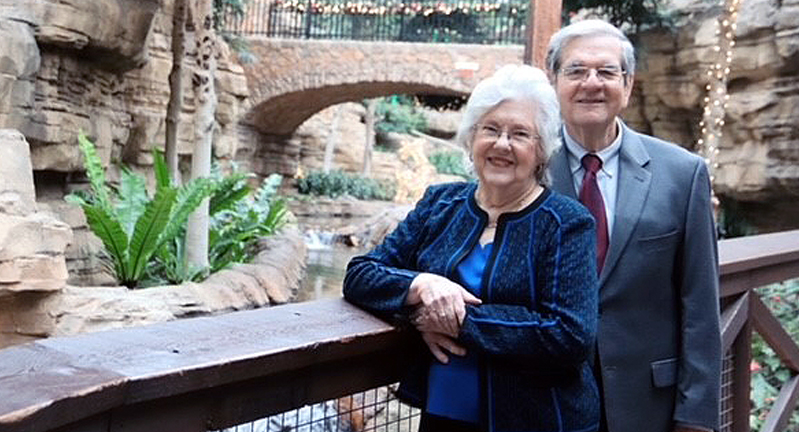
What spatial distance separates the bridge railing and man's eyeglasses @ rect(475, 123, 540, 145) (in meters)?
16.6

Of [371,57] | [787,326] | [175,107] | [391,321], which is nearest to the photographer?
[391,321]

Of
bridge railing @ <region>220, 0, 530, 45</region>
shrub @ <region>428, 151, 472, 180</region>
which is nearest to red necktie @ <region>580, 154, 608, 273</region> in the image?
bridge railing @ <region>220, 0, 530, 45</region>

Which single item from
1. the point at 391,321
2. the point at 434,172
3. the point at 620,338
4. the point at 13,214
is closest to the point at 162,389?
the point at 391,321

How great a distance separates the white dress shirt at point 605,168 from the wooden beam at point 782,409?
151 cm

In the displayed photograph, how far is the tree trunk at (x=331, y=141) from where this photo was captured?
809 inches

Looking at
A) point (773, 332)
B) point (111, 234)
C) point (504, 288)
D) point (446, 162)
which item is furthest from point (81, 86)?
point (446, 162)

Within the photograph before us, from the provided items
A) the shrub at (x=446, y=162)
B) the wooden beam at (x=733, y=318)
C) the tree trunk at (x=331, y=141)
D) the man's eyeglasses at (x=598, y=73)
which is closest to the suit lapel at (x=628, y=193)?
the man's eyeglasses at (x=598, y=73)

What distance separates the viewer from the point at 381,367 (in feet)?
4.35

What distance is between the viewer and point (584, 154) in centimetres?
154

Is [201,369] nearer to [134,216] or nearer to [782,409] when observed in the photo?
[782,409]

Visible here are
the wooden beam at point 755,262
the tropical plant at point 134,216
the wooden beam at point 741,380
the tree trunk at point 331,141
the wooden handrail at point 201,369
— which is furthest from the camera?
the tree trunk at point 331,141

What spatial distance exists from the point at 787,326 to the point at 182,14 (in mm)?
5274

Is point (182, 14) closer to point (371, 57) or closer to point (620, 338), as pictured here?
point (620, 338)

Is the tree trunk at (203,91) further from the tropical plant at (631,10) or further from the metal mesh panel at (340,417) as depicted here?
the tropical plant at (631,10)
